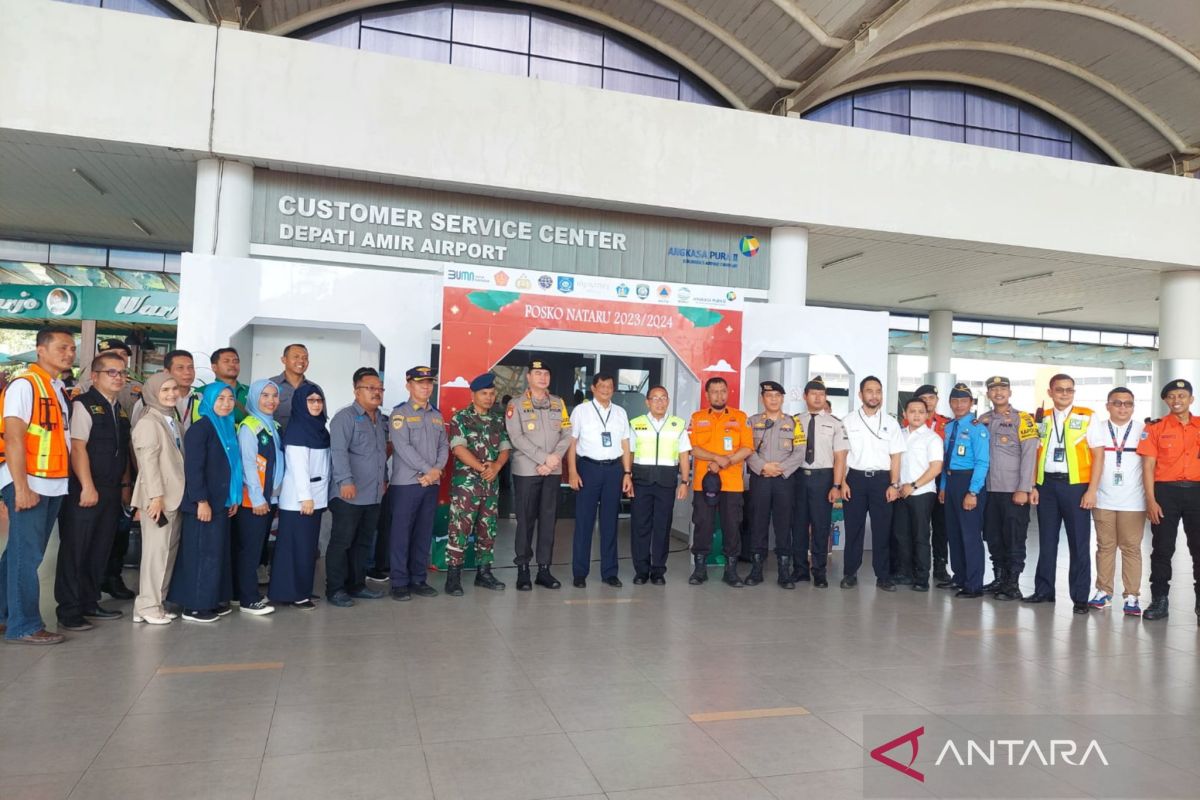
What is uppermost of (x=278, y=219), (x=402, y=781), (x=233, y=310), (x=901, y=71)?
(x=901, y=71)

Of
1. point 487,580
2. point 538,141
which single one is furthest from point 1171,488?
point 538,141

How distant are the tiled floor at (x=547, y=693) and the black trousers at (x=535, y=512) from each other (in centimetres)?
35

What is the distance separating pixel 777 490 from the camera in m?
5.99

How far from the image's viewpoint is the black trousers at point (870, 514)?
598 cm

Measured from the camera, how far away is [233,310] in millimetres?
6078

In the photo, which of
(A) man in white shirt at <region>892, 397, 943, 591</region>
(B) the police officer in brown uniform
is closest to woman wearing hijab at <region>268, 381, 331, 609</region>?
(B) the police officer in brown uniform

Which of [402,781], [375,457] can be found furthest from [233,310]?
[402,781]

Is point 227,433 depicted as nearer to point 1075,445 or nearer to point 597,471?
point 597,471

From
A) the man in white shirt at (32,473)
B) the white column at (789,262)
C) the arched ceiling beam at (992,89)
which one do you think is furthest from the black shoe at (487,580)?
the arched ceiling beam at (992,89)

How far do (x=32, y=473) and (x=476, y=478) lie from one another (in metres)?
2.54

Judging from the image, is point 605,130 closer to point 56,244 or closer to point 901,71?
point 901,71

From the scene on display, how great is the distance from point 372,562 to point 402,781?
3.53 metres

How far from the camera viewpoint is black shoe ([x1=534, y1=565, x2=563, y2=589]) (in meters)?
5.64

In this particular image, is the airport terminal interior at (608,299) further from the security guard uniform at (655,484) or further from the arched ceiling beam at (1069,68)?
the security guard uniform at (655,484)
